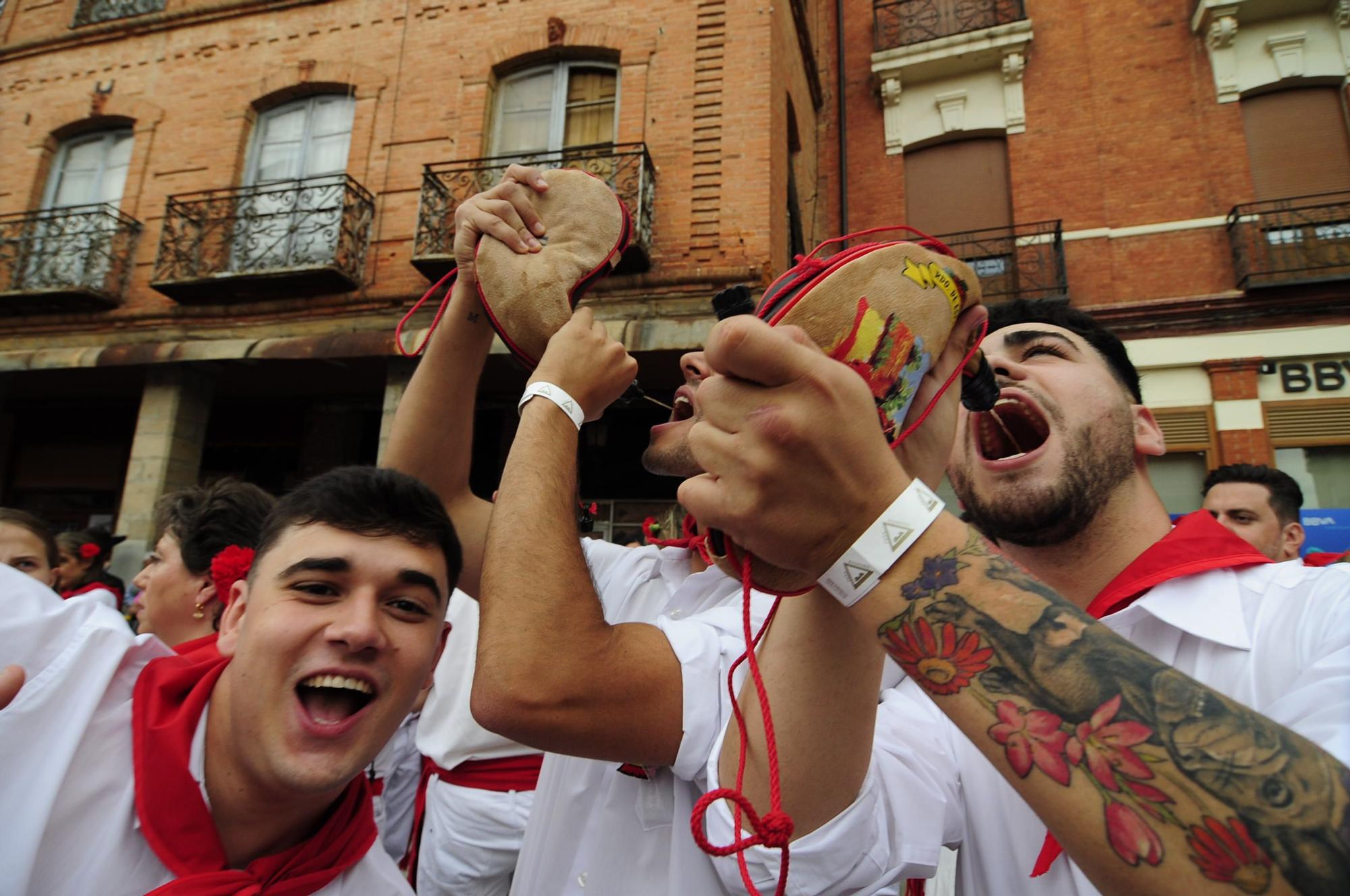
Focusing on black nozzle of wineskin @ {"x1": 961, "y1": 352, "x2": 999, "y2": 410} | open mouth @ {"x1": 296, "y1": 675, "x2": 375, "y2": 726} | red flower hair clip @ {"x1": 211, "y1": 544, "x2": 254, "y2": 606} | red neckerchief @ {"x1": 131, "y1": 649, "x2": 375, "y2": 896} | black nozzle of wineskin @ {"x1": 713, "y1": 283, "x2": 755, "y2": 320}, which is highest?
black nozzle of wineskin @ {"x1": 713, "y1": 283, "x2": 755, "y2": 320}

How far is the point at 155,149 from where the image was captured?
1023cm

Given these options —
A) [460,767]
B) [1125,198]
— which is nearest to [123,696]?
[460,767]

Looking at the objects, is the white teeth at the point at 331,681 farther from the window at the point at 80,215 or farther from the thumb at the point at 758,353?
the window at the point at 80,215

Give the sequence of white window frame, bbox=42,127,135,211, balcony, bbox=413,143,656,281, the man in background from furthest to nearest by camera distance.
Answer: white window frame, bbox=42,127,135,211 < balcony, bbox=413,143,656,281 < the man in background

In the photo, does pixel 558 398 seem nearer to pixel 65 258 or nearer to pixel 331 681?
pixel 331 681

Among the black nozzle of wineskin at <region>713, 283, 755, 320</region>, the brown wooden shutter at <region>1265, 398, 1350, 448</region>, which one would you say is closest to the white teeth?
the black nozzle of wineskin at <region>713, 283, 755, 320</region>

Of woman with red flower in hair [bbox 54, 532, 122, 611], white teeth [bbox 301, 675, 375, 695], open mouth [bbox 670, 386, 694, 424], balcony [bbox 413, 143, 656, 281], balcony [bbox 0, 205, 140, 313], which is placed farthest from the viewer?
balcony [bbox 0, 205, 140, 313]

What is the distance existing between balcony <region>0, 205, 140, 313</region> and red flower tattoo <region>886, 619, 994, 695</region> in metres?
12.1

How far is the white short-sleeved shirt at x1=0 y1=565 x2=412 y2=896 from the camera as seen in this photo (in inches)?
52.9

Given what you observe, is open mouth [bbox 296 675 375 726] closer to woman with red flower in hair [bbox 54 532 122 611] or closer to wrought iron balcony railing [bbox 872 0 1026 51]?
woman with red flower in hair [bbox 54 532 122 611]

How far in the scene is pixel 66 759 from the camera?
1406 millimetres

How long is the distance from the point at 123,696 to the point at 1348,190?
40.1ft

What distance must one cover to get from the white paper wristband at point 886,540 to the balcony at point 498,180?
7418 millimetres

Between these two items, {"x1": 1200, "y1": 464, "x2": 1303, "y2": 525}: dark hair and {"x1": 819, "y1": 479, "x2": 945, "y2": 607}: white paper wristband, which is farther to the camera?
{"x1": 1200, "y1": 464, "x2": 1303, "y2": 525}: dark hair
